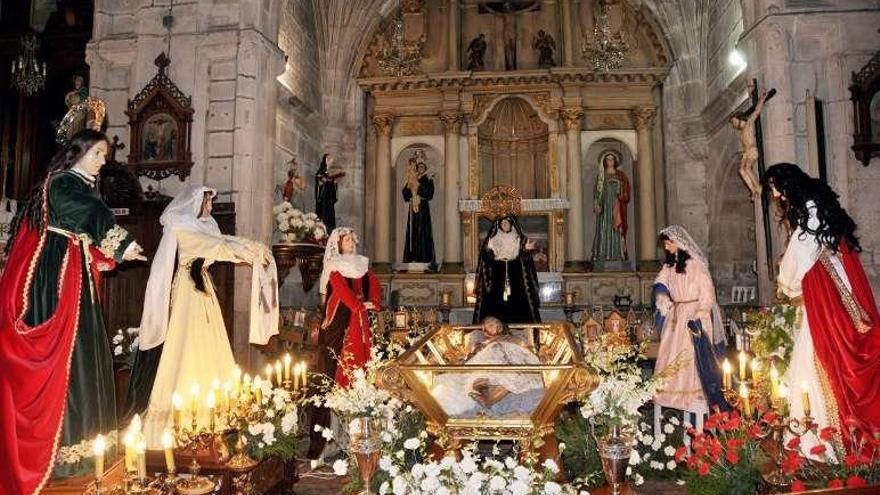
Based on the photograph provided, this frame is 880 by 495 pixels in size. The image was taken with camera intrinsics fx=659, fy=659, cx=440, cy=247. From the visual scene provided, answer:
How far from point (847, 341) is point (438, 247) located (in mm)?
11220

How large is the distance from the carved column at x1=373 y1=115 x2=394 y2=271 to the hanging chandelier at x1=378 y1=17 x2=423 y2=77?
1188mm

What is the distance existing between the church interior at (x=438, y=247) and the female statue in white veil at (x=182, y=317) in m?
0.03

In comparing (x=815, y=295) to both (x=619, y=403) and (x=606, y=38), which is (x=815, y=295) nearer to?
(x=619, y=403)

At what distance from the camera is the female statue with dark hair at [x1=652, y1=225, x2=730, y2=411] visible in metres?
6.60

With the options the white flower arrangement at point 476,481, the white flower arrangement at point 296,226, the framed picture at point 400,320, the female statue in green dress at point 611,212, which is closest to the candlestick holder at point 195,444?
the white flower arrangement at point 476,481

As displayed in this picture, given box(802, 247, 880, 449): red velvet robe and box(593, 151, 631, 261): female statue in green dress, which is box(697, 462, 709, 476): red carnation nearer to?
box(802, 247, 880, 449): red velvet robe

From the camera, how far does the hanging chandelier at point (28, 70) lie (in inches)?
459

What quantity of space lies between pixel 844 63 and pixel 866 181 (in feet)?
5.33

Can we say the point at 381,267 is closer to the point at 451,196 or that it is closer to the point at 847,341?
the point at 451,196

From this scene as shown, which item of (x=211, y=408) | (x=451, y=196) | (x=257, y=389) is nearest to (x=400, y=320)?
(x=451, y=196)

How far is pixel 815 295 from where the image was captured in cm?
469

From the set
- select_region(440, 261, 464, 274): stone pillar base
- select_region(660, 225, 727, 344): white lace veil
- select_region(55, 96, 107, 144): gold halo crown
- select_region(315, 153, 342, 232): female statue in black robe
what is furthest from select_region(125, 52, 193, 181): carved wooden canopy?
select_region(440, 261, 464, 274): stone pillar base

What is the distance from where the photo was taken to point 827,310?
15.1 ft

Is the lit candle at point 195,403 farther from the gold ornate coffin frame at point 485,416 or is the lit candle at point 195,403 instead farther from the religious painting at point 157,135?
the religious painting at point 157,135
